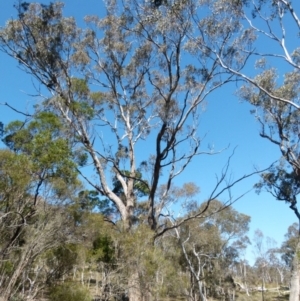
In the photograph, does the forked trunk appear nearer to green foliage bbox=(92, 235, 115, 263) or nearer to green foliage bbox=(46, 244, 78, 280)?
green foliage bbox=(46, 244, 78, 280)

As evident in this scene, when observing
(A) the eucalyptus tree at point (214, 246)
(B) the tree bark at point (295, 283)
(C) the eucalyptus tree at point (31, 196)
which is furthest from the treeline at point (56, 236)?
(A) the eucalyptus tree at point (214, 246)

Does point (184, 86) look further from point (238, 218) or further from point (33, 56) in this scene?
point (238, 218)

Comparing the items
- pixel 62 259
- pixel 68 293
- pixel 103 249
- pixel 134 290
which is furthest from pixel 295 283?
pixel 62 259

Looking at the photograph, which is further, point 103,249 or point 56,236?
point 103,249

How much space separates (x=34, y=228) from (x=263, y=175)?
29.6ft

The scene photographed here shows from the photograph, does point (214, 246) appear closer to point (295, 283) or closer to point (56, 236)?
point (295, 283)

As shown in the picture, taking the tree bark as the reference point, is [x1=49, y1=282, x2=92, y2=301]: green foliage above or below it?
below

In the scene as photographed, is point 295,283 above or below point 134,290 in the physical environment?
above

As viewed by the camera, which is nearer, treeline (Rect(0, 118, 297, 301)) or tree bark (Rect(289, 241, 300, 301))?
treeline (Rect(0, 118, 297, 301))

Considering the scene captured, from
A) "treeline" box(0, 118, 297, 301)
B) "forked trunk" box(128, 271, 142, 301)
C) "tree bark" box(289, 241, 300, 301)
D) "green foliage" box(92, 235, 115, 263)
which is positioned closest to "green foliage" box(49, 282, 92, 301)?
"treeline" box(0, 118, 297, 301)

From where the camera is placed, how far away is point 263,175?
1483 centimetres

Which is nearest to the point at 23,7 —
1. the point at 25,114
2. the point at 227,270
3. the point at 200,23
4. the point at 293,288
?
the point at 25,114

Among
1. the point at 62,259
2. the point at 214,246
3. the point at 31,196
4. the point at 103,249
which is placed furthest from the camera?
the point at 214,246

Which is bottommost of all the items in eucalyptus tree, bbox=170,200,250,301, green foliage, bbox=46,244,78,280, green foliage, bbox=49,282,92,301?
green foliage, bbox=49,282,92,301
